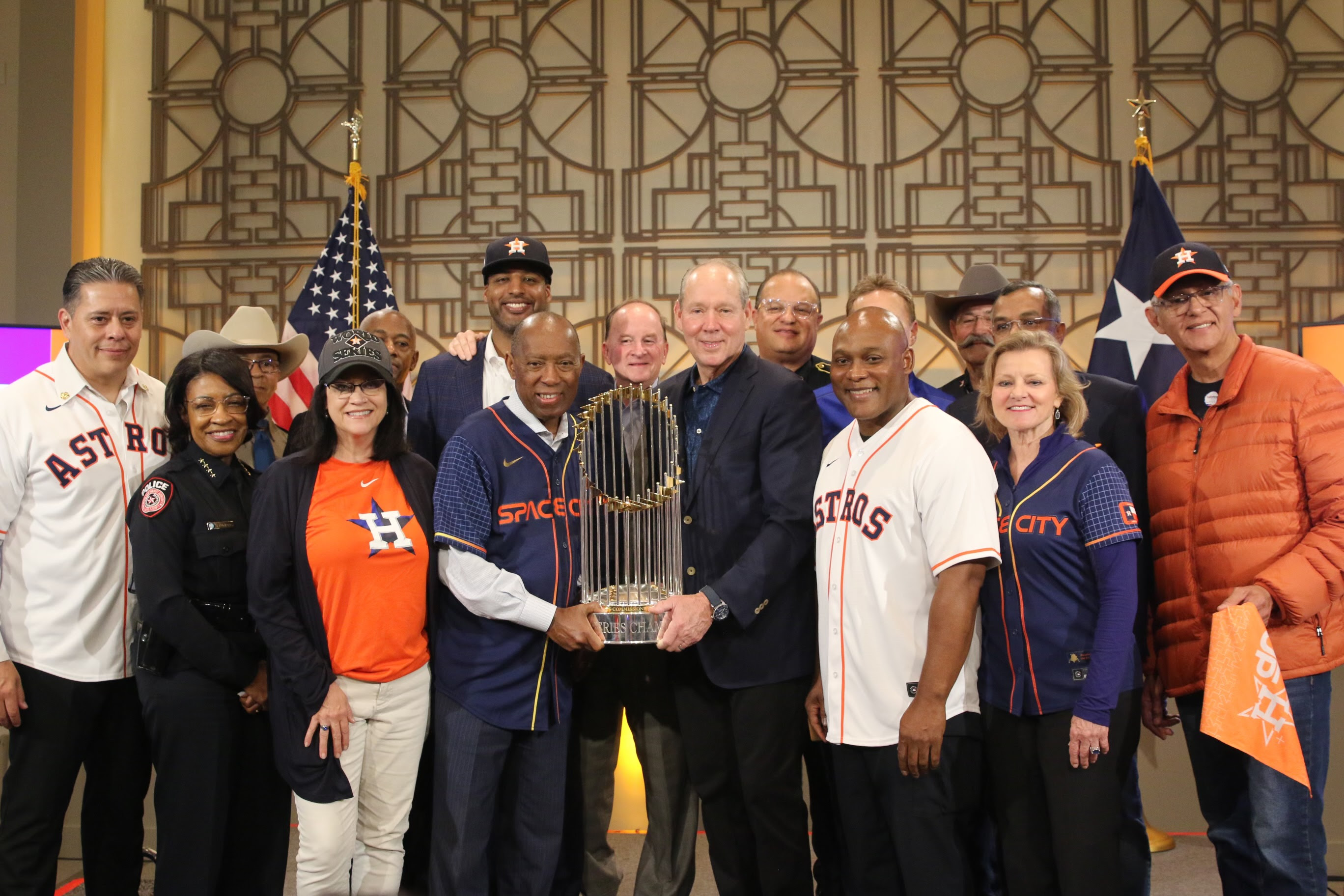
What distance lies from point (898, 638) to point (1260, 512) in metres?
0.97

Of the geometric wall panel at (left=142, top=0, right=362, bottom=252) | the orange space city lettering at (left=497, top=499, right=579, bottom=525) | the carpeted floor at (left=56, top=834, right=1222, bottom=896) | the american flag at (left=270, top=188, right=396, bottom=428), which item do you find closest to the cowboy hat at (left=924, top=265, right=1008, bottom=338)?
the orange space city lettering at (left=497, top=499, right=579, bottom=525)

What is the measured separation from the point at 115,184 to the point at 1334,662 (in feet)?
20.4

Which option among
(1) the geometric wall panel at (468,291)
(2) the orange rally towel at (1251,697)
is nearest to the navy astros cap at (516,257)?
(2) the orange rally towel at (1251,697)

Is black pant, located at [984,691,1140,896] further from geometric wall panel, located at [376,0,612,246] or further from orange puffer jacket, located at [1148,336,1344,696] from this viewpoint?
geometric wall panel, located at [376,0,612,246]

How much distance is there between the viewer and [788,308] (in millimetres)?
3301

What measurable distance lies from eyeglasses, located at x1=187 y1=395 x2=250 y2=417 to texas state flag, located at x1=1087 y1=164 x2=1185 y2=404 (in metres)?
3.65

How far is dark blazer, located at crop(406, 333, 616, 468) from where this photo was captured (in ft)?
10.3

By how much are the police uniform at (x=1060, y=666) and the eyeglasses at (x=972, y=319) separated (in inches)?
45.3

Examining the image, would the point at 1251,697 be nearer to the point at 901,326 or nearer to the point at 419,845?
the point at 901,326

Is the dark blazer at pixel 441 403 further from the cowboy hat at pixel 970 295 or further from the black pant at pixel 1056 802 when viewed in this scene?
the black pant at pixel 1056 802

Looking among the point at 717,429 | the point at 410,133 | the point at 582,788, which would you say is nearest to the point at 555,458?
the point at 717,429

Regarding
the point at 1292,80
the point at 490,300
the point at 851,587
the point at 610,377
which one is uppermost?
the point at 1292,80

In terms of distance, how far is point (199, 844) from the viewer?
8.31ft

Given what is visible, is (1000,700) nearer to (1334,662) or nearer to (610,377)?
(1334,662)
